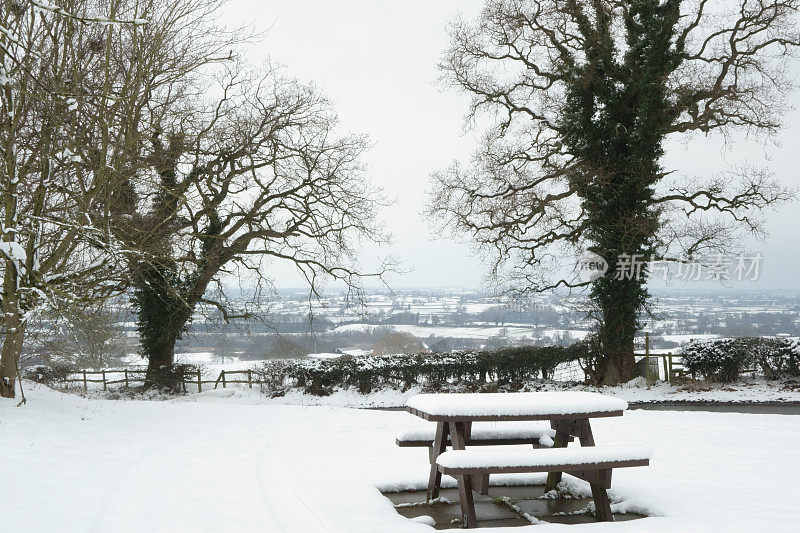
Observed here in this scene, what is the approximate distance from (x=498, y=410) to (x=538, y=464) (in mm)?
578

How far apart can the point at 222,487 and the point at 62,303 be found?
603 cm

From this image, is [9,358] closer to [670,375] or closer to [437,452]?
[437,452]

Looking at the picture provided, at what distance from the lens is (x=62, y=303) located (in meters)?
10.8

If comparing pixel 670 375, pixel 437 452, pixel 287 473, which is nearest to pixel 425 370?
pixel 670 375

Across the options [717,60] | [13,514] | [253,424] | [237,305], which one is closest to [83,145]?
[253,424]

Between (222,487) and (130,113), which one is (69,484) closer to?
(222,487)

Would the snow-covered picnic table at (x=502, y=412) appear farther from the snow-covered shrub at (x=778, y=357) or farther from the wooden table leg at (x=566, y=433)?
the snow-covered shrub at (x=778, y=357)

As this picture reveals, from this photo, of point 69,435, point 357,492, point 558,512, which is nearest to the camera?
point 558,512

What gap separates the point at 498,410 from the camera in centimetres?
546

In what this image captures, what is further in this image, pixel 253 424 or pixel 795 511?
pixel 253 424

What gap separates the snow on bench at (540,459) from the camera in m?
4.95

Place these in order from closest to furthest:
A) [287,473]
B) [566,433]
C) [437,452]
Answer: [437,452]
[566,433]
[287,473]

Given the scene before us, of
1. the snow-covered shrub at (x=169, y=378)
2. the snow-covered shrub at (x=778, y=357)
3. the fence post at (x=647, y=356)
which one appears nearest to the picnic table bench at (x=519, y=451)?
the fence post at (x=647, y=356)

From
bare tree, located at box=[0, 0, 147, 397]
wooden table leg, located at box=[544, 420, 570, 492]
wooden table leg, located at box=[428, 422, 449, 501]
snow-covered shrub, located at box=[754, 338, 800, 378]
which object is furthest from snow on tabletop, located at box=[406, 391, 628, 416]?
snow-covered shrub, located at box=[754, 338, 800, 378]
